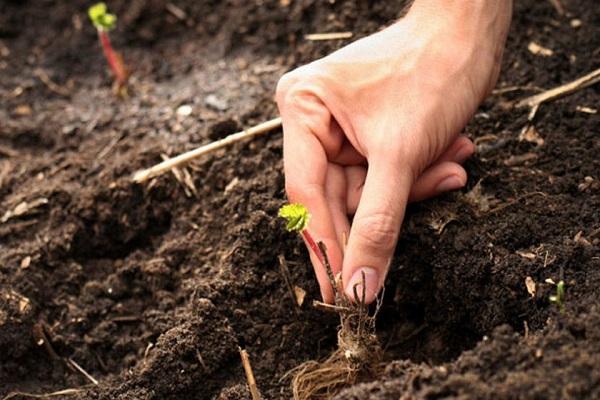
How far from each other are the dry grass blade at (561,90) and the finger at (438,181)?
20.8 inches

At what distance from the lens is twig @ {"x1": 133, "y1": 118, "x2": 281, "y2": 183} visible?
100 inches

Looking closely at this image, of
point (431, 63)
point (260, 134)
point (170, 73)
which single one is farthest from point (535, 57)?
point (170, 73)

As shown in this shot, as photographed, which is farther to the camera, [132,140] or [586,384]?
[132,140]

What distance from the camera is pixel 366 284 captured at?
1.89m

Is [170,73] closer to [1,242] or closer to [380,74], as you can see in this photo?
[1,242]

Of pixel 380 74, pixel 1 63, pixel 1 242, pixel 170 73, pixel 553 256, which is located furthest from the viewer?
pixel 1 63

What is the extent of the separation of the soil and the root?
54 mm

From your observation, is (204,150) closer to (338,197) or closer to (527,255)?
(338,197)

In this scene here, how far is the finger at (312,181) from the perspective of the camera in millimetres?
1980

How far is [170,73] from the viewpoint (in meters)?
3.31

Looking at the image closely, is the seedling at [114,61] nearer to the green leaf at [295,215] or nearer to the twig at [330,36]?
the twig at [330,36]

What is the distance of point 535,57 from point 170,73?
1489mm

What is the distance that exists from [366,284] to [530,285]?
1.28ft

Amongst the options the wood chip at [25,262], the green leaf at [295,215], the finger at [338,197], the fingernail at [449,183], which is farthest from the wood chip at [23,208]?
the fingernail at [449,183]
